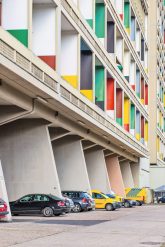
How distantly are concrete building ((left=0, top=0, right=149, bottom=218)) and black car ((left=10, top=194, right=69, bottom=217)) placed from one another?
120 inches

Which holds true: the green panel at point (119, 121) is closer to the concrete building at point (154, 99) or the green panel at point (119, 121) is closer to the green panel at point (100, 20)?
the green panel at point (100, 20)

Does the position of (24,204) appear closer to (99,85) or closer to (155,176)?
(99,85)

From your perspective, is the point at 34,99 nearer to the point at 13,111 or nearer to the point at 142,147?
the point at 13,111

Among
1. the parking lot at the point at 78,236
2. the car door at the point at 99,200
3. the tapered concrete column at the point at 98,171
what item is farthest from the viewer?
the tapered concrete column at the point at 98,171

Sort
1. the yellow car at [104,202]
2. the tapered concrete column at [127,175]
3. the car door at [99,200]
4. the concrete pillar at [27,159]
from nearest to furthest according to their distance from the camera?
the concrete pillar at [27,159] < the yellow car at [104,202] < the car door at [99,200] < the tapered concrete column at [127,175]

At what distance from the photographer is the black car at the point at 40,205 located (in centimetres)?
3153

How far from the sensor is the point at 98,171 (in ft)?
177

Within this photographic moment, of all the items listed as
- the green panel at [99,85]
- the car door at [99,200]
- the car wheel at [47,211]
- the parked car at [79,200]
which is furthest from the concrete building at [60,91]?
the car wheel at [47,211]

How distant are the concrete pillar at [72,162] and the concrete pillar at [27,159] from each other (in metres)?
9.12

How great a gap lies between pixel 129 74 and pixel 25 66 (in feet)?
117

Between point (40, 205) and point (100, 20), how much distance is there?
18.6 metres

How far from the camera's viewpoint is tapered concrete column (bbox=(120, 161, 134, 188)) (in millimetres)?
70562

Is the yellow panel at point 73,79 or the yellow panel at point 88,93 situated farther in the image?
the yellow panel at point 88,93

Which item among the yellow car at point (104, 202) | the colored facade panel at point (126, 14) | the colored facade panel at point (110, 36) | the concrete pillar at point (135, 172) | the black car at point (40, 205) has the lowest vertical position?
the yellow car at point (104, 202)
